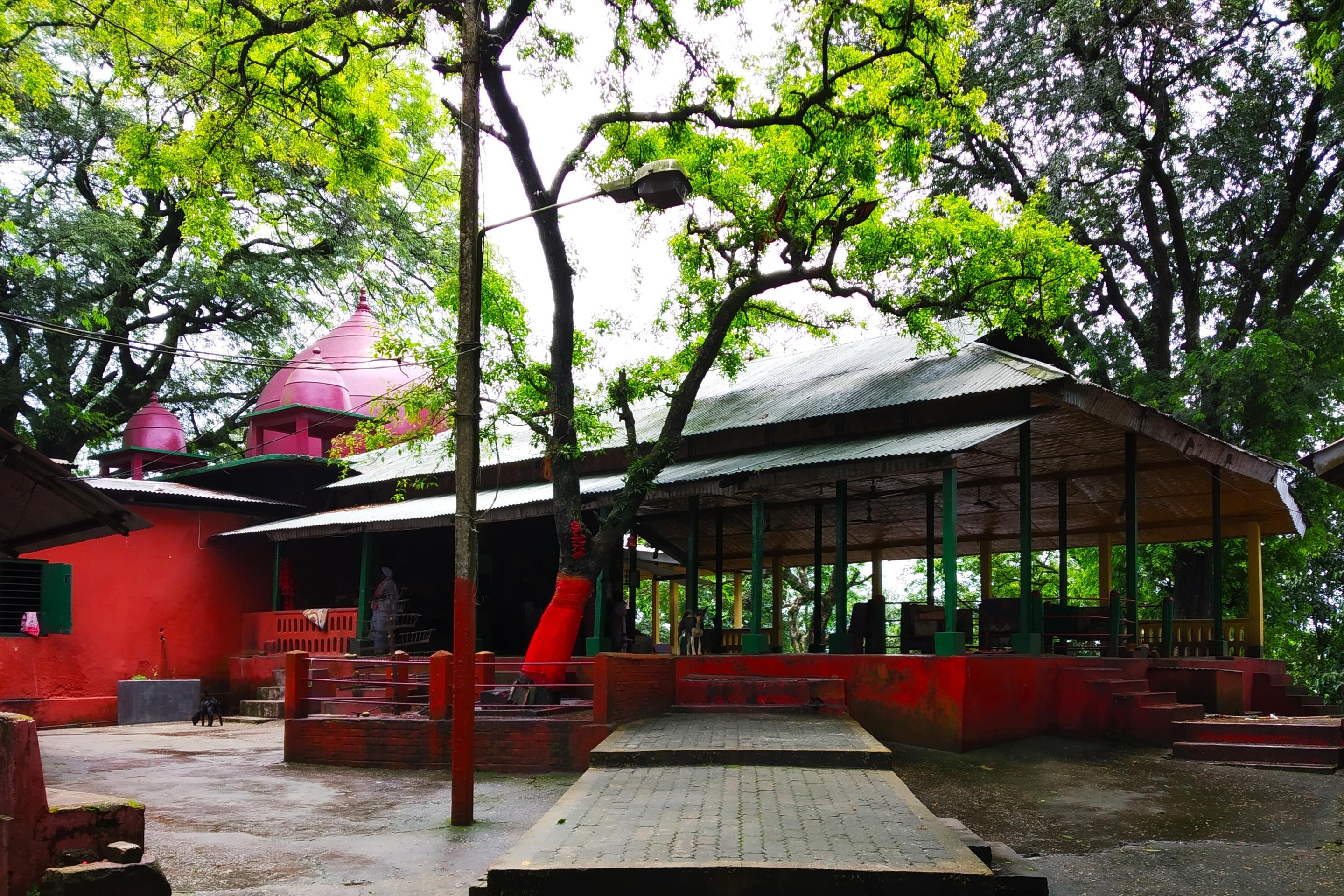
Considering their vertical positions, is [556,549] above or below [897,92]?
below

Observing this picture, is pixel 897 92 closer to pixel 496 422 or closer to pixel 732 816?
pixel 496 422

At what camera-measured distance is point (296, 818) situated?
30.3 feet

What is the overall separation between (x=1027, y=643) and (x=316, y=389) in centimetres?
1658

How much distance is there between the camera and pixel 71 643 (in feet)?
63.0

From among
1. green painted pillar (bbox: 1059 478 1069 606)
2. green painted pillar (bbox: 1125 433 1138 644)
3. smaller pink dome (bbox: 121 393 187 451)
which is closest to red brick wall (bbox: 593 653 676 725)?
green painted pillar (bbox: 1059 478 1069 606)

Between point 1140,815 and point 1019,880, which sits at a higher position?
point 1019,880

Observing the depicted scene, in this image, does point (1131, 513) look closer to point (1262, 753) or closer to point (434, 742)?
point (1262, 753)

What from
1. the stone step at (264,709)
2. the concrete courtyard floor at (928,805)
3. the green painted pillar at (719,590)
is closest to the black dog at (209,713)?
the stone step at (264,709)

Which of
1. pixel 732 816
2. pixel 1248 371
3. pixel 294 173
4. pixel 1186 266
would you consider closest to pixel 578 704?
pixel 732 816

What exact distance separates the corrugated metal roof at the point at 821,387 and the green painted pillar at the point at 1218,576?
134 inches

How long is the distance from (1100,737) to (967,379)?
16.8 feet

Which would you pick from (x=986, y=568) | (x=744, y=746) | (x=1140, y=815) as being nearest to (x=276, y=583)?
(x=986, y=568)

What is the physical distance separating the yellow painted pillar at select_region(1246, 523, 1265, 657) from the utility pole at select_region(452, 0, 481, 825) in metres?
13.0

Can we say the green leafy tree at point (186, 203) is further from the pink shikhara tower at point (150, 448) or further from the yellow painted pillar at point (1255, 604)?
the yellow painted pillar at point (1255, 604)
